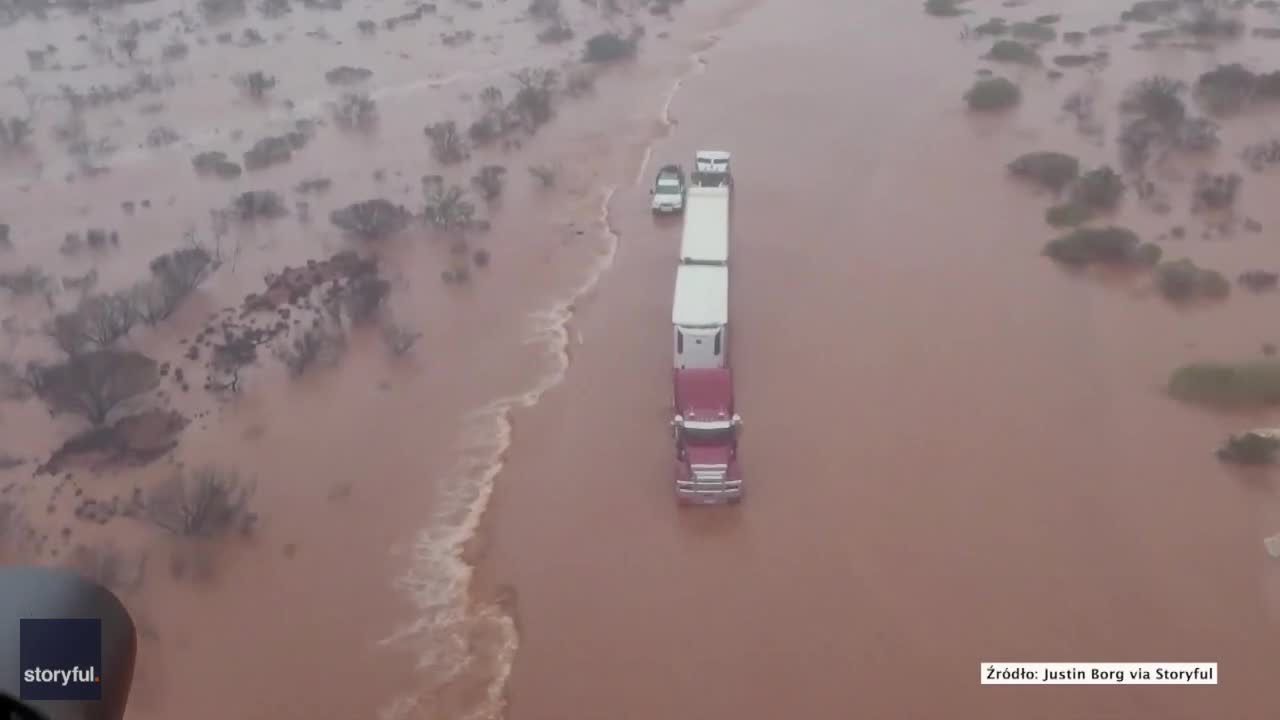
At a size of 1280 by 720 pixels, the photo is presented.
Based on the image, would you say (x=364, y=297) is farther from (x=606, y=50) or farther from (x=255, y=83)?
(x=606, y=50)

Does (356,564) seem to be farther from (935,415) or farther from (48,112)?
(48,112)

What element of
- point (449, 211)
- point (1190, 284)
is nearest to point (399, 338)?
point (449, 211)

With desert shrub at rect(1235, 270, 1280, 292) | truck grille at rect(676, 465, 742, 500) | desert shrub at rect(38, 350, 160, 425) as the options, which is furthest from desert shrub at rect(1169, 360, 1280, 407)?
desert shrub at rect(38, 350, 160, 425)

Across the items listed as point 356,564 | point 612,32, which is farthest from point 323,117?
point 356,564

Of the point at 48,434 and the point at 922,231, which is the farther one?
the point at 922,231

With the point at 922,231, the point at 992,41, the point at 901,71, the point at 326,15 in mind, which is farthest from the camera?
the point at 326,15

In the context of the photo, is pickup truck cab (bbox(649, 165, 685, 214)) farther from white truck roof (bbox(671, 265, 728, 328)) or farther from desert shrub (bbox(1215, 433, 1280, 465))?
desert shrub (bbox(1215, 433, 1280, 465))

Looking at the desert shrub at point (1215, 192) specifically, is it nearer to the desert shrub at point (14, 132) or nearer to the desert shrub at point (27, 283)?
the desert shrub at point (27, 283)

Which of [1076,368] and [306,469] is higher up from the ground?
[1076,368]
